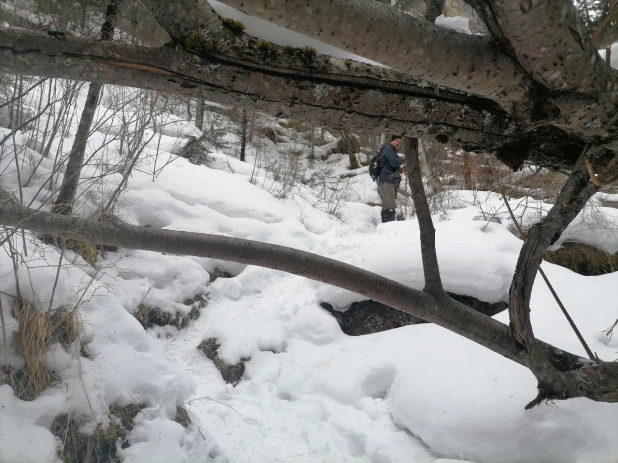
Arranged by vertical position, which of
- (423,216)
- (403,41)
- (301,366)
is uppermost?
(403,41)

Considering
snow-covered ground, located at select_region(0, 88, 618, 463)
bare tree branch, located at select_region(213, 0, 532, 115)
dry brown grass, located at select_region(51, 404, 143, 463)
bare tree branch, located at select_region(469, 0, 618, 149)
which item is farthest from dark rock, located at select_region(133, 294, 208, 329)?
bare tree branch, located at select_region(469, 0, 618, 149)

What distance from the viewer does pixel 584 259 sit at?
14.9 feet

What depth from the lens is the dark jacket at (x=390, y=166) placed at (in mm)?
6875

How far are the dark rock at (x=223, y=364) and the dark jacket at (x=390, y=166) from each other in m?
4.23

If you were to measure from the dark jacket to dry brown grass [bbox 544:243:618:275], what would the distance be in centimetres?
294

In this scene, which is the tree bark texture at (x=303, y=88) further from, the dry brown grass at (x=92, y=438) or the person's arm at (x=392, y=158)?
the person's arm at (x=392, y=158)

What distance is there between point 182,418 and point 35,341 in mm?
1071

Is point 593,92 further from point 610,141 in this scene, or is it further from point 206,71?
point 206,71

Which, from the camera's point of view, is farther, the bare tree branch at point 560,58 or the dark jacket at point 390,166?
the dark jacket at point 390,166

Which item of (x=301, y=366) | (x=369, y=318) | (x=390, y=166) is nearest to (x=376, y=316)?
(x=369, y=318)

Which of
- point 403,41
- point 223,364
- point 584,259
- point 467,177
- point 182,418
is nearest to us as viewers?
point 403,41

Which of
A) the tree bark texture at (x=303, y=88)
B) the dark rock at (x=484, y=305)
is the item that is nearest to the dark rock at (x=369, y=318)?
the dark rock at (x=484, y=305)

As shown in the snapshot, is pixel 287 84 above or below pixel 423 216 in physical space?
above

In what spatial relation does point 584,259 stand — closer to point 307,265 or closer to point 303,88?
point 307,265
